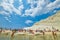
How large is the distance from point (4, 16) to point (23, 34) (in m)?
0.40

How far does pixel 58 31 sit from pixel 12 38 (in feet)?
2.31

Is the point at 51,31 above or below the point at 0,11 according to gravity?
below

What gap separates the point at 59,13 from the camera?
2135 millimetres

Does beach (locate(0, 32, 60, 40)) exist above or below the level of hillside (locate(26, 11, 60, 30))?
below

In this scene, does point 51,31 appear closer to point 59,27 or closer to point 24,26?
point 59,27

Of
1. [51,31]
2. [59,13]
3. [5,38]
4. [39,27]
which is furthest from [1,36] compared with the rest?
[59,13]

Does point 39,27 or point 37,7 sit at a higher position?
point 37,7

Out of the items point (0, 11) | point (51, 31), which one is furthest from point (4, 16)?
point (51, 31)

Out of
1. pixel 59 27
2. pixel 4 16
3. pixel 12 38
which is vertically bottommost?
pixel 12 38

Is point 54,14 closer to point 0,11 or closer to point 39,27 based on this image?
point 39,27

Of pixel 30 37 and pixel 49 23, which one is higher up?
pixel 49 23

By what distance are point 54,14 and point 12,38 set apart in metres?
0.74

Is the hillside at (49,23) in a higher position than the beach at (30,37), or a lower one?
higher

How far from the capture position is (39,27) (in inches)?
83.6
